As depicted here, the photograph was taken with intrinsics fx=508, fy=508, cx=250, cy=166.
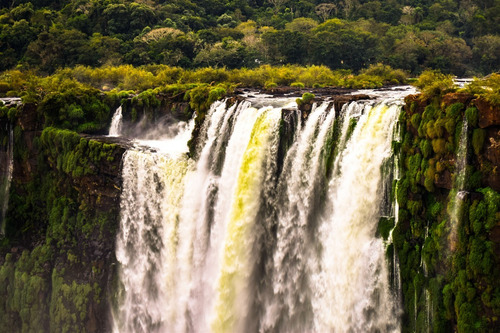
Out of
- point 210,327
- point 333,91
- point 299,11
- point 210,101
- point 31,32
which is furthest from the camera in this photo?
point 299,11

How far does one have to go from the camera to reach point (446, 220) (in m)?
13.7

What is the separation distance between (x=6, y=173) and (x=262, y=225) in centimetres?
1522

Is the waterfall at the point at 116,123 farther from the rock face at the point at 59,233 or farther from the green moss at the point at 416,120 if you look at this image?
the green moss at the point at 416,120

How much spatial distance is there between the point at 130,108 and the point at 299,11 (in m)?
47.5

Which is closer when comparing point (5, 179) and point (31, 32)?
point (5, 179)

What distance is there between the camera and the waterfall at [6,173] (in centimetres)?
2658


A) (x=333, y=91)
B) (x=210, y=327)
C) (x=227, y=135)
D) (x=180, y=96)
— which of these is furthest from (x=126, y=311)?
(x=333, y=91)

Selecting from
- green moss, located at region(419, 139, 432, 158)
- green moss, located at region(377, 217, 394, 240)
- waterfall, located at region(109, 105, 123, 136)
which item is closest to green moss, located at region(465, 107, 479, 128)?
green moss, located at region(419, 139, 432, 158)

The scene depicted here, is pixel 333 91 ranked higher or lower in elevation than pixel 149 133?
higher

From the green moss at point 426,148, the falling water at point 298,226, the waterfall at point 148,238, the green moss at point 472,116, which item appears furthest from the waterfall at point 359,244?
the waterfall at point 148,238

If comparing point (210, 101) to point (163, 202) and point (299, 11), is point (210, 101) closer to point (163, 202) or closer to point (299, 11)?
point (163, 202)

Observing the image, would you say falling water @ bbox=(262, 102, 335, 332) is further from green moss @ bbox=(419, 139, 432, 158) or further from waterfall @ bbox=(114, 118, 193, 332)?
waterfall @ bbox=(114, 118, 193, 332)

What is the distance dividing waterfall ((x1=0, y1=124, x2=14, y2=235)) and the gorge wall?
0.21m

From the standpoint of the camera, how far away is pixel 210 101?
24.7m
